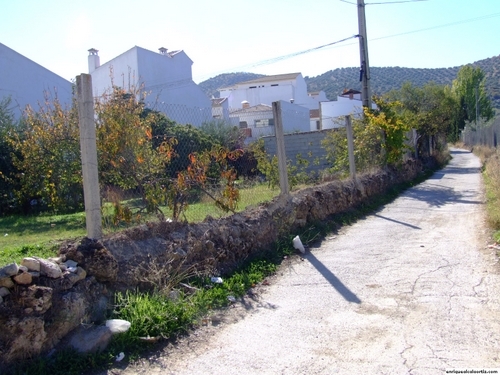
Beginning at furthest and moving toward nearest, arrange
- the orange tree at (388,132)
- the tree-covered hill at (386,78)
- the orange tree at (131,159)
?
the tree-covered hill at (386,78)
the orange tree at (388,132)
the orange tree at (131,159)

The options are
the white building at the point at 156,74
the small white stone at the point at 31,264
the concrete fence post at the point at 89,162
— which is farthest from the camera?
the white building at the point at 156,74

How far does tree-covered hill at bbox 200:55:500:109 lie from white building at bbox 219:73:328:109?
32.6 meters

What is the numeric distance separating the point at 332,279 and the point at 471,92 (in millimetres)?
59702

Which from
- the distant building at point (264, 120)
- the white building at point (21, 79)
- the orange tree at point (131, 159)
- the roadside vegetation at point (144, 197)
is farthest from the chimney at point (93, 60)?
the orange tree at point (131, 159)

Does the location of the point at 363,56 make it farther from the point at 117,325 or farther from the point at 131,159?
the point at 117,325

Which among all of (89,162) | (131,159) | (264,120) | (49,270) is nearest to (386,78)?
(264,120)

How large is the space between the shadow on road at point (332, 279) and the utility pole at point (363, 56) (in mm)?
11338

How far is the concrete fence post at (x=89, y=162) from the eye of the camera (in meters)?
4.64

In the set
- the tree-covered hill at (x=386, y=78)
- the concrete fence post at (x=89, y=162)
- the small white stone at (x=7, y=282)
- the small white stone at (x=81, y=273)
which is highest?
the tree-covered hill at (x=386, y=78)

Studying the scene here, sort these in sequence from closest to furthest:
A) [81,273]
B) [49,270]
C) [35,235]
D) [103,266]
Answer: [49,270]
[81,273]
[103,266]
[35,235]

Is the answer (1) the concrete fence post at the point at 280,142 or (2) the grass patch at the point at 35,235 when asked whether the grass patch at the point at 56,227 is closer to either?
(2) the grass patch at the point at 35,235

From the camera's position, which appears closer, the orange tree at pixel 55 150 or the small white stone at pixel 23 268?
the small white stone at pixel 23 268

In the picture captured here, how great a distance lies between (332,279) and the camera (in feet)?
19.4

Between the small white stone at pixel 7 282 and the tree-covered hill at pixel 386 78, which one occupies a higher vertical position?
the tree-covered hill at pixel 386 78
